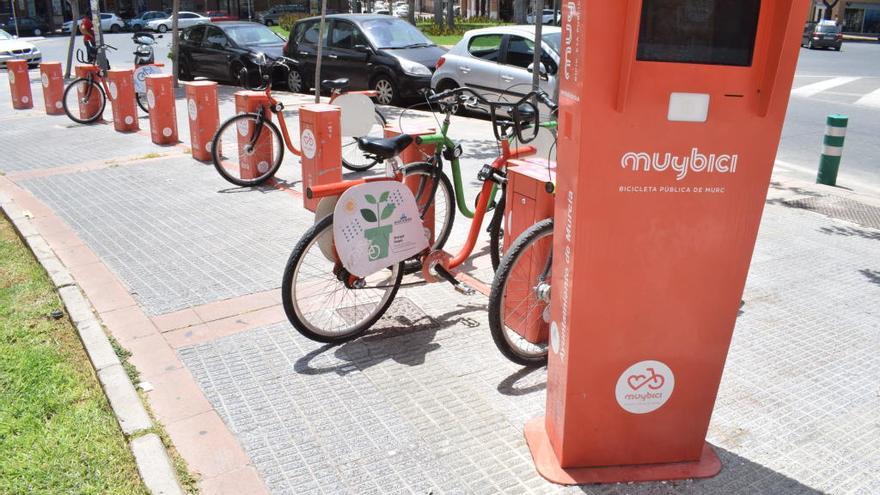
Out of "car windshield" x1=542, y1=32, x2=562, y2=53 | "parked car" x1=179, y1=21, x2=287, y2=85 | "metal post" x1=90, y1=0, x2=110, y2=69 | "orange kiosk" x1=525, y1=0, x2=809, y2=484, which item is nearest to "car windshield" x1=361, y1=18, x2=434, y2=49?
"parked car" x1=179, y1=21, x2=287, y2=85

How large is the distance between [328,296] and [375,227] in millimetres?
678

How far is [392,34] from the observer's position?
14391mm

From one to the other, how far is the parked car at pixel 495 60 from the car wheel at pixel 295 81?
3.77 m

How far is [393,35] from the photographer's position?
14383 mm

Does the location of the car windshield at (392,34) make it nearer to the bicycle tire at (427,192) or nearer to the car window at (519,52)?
the car window at (519,52)

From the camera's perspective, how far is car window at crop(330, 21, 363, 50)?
46.1ft

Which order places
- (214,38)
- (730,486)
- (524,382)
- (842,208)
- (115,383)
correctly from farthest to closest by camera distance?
(214,38), (842,208), (524,382), (115,383), (730,486)

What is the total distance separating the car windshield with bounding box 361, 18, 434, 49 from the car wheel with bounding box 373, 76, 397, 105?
654 millimetres

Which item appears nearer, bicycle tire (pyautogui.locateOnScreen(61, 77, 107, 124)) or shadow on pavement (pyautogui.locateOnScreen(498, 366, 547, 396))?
shadow on pavement (pyautogui.locateOnScreen(498, 366, 547, 396))

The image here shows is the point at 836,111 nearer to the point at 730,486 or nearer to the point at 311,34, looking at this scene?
the point at 311,34

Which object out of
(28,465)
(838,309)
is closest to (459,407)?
(28,465)

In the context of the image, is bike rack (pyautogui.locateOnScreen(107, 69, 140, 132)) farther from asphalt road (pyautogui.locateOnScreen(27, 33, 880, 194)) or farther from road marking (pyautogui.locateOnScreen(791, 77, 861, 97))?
road marking (pyautogui.locateOnScreen(791, 77, 861, 97))

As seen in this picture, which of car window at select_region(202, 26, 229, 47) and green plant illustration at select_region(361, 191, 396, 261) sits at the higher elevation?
car window at select_region(202, 26, 229, 47)

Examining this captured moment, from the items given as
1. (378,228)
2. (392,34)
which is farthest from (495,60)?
(378,228)
